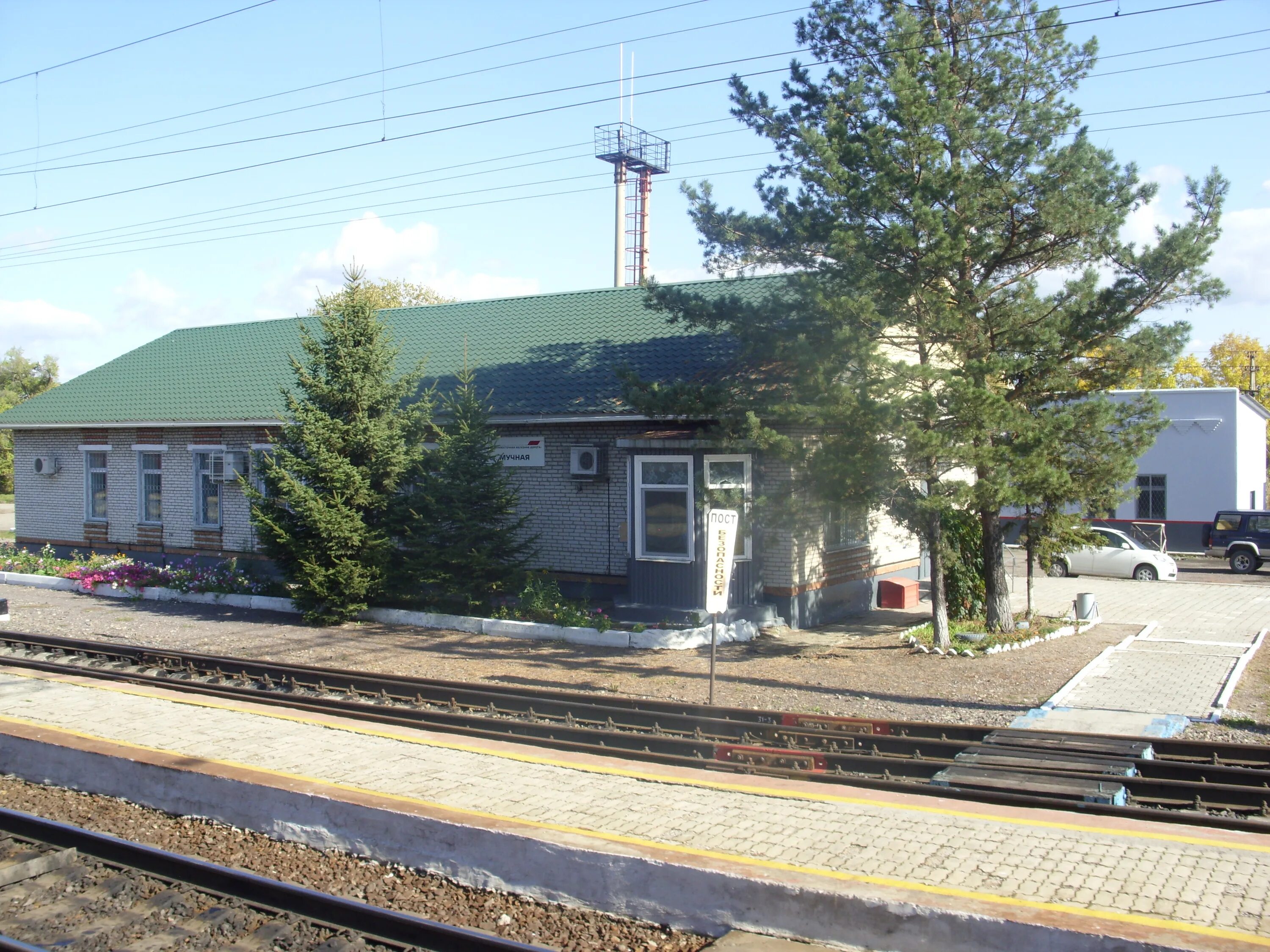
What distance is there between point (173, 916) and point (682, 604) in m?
10.4

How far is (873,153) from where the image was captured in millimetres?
12961

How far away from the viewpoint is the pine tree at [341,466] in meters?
16.8

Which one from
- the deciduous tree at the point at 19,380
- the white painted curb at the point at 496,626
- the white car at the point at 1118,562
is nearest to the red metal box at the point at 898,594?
the white painted curb at the point at 496,626

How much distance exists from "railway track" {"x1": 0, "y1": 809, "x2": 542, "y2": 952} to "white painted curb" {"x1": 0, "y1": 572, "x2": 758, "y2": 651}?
8.61m

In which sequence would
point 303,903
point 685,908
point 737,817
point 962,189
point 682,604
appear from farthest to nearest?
1. point 682,604
2. point 962,189
3. point 737,817
4. point 303,903
5. point 685,908

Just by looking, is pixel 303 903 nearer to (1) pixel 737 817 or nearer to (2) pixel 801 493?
(1) pixel 737 817

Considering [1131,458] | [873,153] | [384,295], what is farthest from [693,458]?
[384,295]

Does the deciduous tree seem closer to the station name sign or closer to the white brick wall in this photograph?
the white brick wall

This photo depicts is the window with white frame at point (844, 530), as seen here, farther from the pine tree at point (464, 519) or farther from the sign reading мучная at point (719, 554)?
the sign reading мучная at point (719, 554)

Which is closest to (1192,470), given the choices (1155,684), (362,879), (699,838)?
(1155,684)

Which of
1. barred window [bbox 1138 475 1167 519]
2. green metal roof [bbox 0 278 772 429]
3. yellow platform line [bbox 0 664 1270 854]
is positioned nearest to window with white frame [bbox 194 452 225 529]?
green metal roof [bbox 0 278 772 429]

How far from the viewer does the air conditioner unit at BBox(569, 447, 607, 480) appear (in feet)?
56.6

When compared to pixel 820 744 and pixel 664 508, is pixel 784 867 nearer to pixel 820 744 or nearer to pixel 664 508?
pixel 820 744

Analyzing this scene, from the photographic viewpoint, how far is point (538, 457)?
59.4 feet
